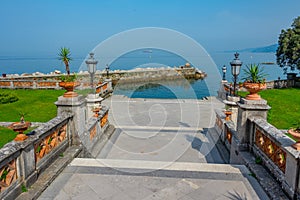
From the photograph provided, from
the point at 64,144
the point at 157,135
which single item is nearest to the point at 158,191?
the point at 64,144

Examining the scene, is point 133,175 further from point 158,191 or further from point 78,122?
point 78,122

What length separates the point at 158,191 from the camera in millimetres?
3949

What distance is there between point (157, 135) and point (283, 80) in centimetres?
Answer: 1717

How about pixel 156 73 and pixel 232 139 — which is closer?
pixel 232 139

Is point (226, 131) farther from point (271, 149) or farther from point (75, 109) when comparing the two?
point (75, 109)

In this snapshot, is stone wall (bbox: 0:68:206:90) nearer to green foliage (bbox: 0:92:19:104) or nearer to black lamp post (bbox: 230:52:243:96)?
green foliage (bbox: 0:92:19:104)

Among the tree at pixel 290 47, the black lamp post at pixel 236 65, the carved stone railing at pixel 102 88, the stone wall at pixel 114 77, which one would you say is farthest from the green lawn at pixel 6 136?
the tree at pixel 290 47

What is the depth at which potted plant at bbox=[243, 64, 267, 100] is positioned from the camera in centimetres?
502

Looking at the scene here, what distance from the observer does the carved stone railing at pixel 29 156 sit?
3273 mm

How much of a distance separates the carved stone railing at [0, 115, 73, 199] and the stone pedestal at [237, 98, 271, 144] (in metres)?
3.98

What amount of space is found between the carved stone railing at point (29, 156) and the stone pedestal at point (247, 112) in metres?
3.98

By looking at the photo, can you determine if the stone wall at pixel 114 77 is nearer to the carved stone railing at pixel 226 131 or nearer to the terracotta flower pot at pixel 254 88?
the carved stone railing at pixel 226 131

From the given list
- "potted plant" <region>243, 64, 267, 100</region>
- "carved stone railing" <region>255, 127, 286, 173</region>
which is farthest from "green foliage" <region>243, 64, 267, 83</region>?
"carved stone railing" <region>255, 127, 286, 173</region>

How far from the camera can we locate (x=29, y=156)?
3816 mm
